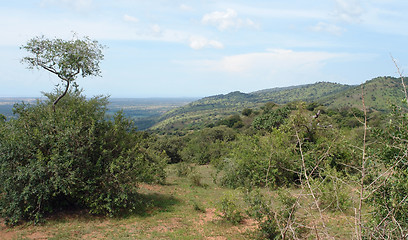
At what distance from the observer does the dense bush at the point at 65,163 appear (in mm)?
9617

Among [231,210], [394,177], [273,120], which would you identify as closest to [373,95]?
[273,120]

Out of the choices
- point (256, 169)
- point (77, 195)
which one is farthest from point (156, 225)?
point (256, 169)

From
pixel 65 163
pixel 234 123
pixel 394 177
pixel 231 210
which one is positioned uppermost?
pixel 394 177

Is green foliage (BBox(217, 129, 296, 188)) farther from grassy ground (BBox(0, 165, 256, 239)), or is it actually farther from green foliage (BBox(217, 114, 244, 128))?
green foliage (BBox(217, 114, 244, 128))

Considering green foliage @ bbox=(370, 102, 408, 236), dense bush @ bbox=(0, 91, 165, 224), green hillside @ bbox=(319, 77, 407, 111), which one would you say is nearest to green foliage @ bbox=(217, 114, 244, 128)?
green hillside @ bbox=(319, 77, 407, 111)

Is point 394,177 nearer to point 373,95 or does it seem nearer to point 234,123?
point 234,123

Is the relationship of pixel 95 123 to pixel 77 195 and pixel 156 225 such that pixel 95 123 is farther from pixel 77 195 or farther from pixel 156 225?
pixel 156 225

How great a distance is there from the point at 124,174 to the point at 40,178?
3.01 metres

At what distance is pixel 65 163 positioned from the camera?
32.7 ft

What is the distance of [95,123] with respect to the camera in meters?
11.7

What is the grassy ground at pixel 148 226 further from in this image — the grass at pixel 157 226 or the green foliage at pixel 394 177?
the green foliage at pixel 394 177

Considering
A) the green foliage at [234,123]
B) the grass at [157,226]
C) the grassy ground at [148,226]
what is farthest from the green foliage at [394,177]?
the green foliage at [234,123]

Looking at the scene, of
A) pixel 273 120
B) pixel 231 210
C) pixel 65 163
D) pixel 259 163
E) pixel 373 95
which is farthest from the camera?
pixel 373 95

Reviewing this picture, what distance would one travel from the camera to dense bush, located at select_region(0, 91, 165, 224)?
962cm
